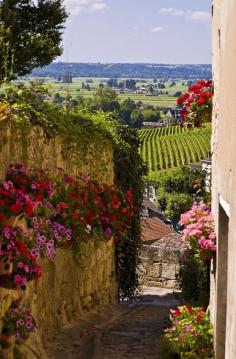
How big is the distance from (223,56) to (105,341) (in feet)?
12.3

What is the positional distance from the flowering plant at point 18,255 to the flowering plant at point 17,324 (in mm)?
351

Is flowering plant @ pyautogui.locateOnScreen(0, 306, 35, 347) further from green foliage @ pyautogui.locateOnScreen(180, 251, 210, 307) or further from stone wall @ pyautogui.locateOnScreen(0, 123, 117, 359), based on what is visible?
green foliage @ pyautogui.locateOnScreen(180, 251, 210, 307)

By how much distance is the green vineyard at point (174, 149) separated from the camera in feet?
228

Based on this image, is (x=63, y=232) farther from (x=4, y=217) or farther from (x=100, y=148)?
(x=100, y=148)

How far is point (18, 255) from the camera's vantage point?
5344mm

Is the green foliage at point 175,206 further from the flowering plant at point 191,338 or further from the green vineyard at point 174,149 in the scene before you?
the flowering plant at point 191,338

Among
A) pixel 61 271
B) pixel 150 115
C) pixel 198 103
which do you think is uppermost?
pixel 198 103

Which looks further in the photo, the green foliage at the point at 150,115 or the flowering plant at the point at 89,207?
the green foliage at the point at 150,115

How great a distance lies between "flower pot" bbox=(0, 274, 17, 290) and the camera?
17.6 feet

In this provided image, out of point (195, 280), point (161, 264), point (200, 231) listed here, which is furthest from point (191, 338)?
point (161, 264)

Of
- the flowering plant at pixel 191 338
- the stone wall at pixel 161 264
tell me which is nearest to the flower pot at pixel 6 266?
the flowering plant at pixel 191 338

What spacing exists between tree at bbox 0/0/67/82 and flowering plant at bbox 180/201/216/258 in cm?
1035

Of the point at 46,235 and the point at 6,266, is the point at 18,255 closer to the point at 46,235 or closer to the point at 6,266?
the point at 6,266

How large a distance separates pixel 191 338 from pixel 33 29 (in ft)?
46.4
